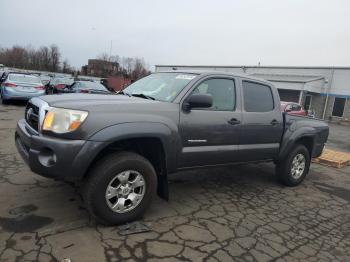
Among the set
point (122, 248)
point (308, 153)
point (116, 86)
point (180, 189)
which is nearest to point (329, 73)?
point (116, 86)

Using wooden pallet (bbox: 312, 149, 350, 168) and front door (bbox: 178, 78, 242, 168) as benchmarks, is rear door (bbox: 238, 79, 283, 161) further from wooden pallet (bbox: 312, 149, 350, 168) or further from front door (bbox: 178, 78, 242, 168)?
wooden pallet (bbox: 312, 149, 350, 168)

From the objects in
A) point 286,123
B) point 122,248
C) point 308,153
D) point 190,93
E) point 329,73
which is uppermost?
point 329,73

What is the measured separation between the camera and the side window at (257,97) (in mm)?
5148

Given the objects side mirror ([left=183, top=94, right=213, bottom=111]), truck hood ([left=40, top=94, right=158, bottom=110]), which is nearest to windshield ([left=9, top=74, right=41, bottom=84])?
truck hood ([left=40, top=94, right=158, bottom=110])

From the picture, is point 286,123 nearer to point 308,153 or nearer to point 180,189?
point 308,153

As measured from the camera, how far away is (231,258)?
3387 mm

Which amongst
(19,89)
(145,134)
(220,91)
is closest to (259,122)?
A: (220,91)

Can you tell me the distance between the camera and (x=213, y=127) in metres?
4.48

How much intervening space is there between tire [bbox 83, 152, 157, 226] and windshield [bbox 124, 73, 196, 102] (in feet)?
3.31

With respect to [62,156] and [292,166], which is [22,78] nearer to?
[292,166]

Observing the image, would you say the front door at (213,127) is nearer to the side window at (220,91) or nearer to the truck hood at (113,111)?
the side window at (220,91)

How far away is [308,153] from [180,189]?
267 centimetres

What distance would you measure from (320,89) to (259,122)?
2880 cm

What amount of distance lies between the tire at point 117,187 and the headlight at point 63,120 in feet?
1.66
